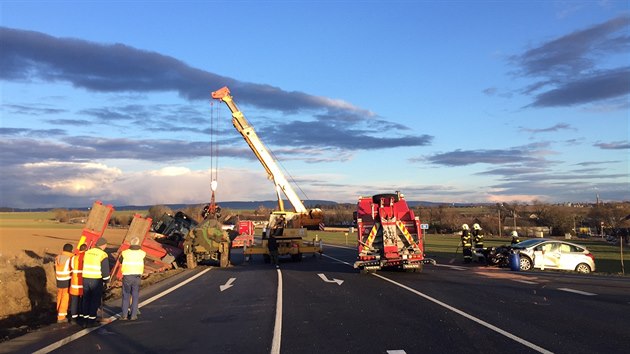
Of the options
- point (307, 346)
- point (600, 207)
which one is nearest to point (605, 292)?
point (307, 346)

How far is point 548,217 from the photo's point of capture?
9012 cm

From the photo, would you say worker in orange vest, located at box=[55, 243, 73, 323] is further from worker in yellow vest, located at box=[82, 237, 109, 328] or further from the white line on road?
the white line on road

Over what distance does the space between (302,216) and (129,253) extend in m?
23.2

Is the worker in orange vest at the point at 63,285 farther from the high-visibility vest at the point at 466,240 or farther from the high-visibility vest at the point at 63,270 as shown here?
the high-visibility vest at the point at 466,240

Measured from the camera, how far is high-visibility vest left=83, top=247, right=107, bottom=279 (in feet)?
34.8

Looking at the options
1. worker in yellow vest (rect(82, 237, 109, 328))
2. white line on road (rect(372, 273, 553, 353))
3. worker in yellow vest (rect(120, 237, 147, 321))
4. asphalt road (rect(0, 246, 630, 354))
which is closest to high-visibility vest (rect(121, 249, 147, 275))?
worker in yellow vest (rect(120, 237, 147, 321))

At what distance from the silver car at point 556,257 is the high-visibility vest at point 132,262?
54.1 ft

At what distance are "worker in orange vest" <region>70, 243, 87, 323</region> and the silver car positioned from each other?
57.1 feet

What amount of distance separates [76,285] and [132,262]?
3.94 feet

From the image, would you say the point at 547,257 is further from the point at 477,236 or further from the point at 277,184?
the point at 277,184

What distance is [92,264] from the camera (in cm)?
1062

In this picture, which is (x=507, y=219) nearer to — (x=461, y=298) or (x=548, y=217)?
(x=548, y=217)

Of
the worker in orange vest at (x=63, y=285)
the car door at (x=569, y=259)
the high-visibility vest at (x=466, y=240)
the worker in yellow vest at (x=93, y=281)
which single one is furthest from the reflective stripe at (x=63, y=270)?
the high-visibility vest at (x=466, y=240)

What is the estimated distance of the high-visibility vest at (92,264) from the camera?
10.6m
